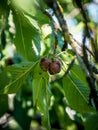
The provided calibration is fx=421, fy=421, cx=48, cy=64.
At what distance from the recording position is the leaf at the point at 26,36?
1357 mm

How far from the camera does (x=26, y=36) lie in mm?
1415

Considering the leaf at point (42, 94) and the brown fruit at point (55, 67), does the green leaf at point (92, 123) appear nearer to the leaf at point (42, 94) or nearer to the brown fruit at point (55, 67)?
the leaf at point (42, 94)

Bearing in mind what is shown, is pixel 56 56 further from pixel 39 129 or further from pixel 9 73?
pixel 39 129

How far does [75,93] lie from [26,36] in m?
0.26

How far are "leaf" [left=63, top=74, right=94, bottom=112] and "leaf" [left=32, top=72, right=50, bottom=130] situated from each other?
69 mm

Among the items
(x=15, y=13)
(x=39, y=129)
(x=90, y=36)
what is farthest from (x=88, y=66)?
(x=39, y=129)

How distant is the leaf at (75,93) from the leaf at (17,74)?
0.13 m

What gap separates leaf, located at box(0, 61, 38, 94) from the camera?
129 cm

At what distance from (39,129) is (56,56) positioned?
1.75 metres

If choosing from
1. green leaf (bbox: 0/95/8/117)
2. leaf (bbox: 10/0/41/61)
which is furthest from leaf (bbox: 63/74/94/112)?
green leaf (bbox: 0/95/8/117)

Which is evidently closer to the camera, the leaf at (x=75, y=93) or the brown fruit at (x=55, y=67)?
the brown fruit at (x=55, y=67)

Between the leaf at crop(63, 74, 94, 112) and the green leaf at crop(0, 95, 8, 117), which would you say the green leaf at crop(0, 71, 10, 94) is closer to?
the leaf at crop(63, 74, 94, 112)

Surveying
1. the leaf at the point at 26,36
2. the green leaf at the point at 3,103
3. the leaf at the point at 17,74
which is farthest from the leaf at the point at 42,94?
the green leaf at the point at 3,103

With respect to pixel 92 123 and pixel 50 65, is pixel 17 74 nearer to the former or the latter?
pixel 50 65
